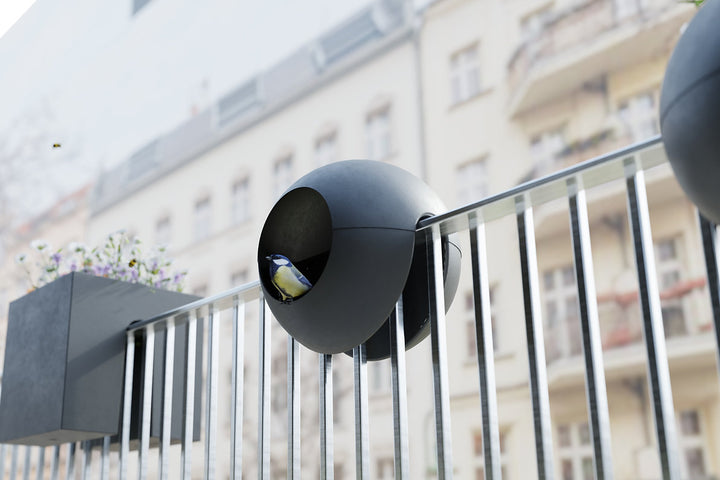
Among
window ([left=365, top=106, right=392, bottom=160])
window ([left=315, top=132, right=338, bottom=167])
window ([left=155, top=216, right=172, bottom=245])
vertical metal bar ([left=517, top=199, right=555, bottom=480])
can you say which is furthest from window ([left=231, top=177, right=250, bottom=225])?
vertical metal bar ([left=517, top=199, right=555, bottom=480])

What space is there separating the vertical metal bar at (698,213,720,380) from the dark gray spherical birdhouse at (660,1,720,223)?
189 mm

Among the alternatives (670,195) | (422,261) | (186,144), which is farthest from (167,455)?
(186,144)

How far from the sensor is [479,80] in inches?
631

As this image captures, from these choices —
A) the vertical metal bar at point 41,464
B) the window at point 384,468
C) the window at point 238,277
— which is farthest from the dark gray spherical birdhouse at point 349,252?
the window at point 238,277

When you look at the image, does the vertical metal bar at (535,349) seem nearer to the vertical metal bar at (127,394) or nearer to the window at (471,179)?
the vertical metal bar at (127,394)

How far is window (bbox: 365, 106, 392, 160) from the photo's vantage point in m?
16.1

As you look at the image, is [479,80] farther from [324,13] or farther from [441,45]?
[324,13]

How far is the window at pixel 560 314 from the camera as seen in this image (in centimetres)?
1380

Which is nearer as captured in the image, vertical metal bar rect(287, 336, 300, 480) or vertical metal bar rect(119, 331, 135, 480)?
vertical metal bar rect(287, 336, 300, 480)

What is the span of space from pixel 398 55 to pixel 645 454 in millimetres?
8545

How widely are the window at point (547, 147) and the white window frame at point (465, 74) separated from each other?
1.67 m

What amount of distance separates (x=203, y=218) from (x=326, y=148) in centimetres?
375

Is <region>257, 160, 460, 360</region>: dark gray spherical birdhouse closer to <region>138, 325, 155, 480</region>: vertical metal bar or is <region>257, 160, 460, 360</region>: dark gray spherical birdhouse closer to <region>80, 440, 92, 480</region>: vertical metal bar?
<region>138, 325, 155, 480</region>: vertical metal bar

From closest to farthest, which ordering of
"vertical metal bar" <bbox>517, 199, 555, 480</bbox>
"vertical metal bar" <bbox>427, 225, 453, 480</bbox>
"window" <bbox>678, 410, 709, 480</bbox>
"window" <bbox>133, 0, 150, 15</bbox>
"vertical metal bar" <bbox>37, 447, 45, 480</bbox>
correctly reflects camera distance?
1. "vertical metal bar" <bbox>517, 199, 555, 480</bbox>
2. "vertical metal bar" <bbox>427, 225, 453, 480</bbox>
3. "vertical metal bar" <bbox>37, 447, 45, 480</bbox>
4. "window" <bbox>678, 410, 709, 480</bbox>
5. "window" <bbox>133, 0, 150, 15</bbox>
